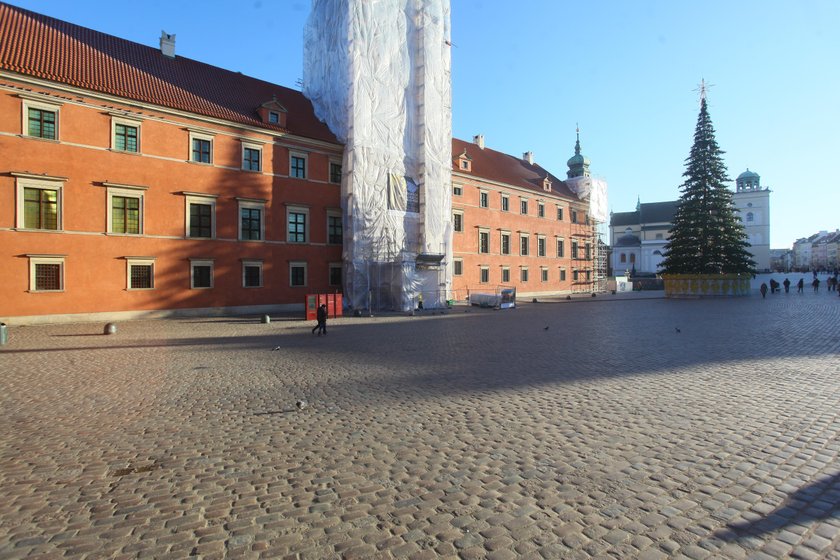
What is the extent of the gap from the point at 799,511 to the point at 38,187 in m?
27.7

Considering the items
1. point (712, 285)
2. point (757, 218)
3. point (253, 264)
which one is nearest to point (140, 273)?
point (253, 264)

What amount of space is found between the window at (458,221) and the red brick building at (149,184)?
12.4m

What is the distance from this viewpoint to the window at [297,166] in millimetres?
29969

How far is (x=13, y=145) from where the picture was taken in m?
21.1

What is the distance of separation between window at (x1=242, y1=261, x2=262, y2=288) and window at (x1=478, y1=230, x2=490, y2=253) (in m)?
21.0

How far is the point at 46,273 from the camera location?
21.9 m

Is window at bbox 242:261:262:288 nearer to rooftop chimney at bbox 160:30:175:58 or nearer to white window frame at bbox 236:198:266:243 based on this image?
white window frame at bbox 236:198:266:243

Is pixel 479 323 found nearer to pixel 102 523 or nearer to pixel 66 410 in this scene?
pixel 66 410

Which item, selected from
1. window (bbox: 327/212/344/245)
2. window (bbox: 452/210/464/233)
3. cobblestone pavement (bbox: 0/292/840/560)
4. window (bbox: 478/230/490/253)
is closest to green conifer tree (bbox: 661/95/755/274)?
window (bbox: 478/230/490/253)

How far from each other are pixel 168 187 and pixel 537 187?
122 ft

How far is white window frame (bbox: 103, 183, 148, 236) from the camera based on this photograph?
23.5 m

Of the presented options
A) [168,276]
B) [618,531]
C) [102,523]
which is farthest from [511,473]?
[168,276]

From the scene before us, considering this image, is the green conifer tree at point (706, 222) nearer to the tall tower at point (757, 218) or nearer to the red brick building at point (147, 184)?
the red brick building at point (147, 184)

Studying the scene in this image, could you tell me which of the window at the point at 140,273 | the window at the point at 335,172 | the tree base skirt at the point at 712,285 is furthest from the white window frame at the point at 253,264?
the tree base skirt at the point at 712,285
